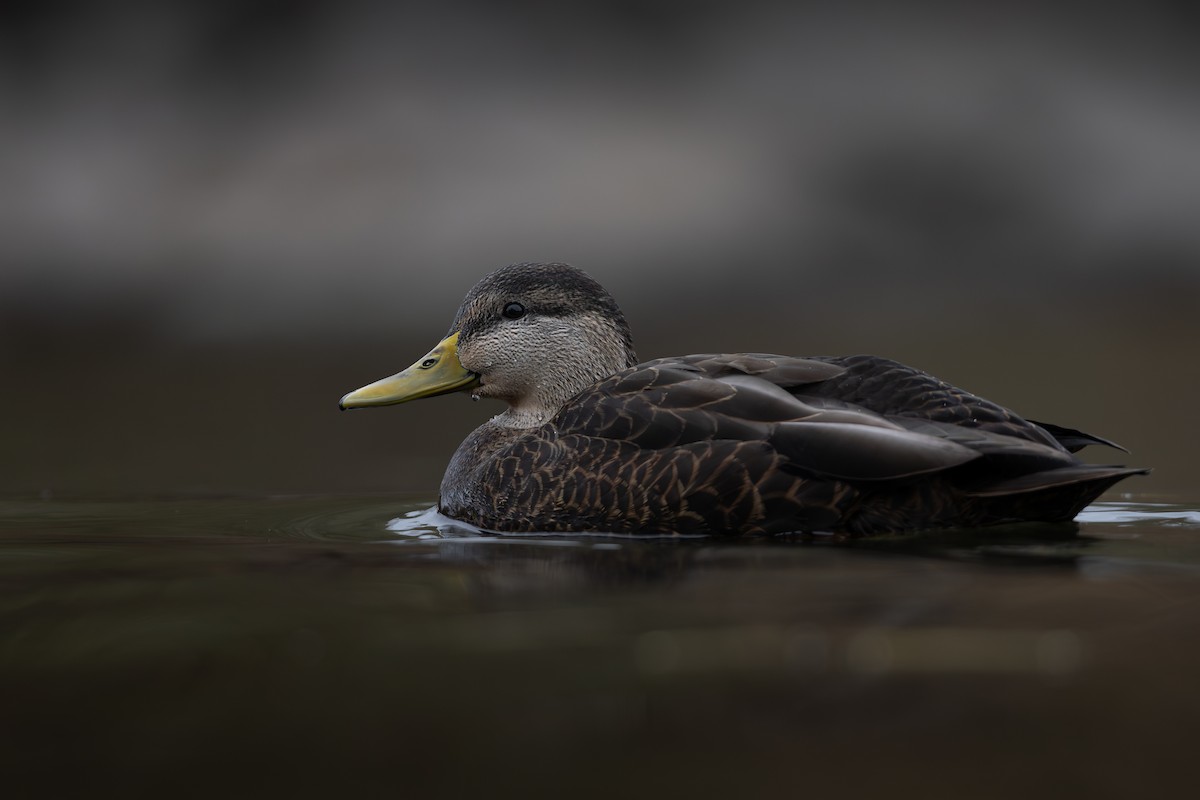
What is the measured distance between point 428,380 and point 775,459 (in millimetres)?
Answer: 2211

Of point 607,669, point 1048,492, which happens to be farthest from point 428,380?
point 607,669

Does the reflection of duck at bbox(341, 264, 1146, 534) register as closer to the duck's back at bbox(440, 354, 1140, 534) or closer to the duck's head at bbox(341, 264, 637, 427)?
the duck's back at bbox(440, 354, 1140, 534)

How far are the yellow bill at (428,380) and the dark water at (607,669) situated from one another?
1.55 meters

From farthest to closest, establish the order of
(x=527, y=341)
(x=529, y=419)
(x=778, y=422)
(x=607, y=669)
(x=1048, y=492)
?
(x=529, y=419) → (x=527, y=341) → (x=778, y=422) → (x=1048, y=492) → (x=607, y=669)

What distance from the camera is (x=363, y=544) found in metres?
6.21

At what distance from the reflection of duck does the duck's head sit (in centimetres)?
53

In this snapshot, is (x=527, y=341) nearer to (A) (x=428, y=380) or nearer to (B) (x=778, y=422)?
(A) (x=428, y=380)

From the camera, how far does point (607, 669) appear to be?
3.89 metres

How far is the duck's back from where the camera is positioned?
5.80 metres

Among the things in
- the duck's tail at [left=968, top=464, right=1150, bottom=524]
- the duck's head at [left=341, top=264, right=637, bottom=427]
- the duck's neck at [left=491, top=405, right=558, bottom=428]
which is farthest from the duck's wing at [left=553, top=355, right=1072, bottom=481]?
the duck's neck at [left=491, top=405, right=558, bottom=428]

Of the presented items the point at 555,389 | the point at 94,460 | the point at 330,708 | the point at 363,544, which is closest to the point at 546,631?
the point at 330,708

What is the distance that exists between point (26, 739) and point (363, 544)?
275 centimetres

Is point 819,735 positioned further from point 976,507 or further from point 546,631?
point 976,507

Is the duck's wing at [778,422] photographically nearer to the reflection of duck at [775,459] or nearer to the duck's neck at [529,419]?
the reflection of duck at [775,459]
